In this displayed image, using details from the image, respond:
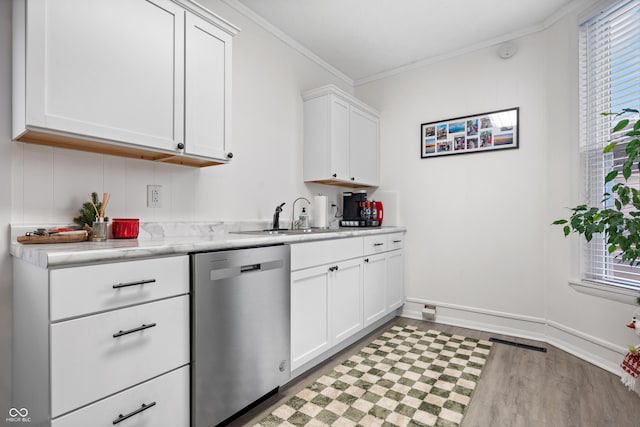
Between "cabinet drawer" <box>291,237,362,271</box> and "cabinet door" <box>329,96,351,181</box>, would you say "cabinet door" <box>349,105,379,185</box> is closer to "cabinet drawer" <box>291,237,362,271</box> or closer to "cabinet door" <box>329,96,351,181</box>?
"cabinet door" <box>329,96,351,181</box>

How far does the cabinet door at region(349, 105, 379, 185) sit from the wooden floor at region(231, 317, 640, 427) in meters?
1.69

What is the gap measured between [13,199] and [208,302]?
98cm

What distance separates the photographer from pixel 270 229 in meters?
2.71

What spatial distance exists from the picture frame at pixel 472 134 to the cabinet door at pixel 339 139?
0.82m

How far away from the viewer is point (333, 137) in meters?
3.02

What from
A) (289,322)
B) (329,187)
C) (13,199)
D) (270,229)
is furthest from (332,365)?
(13,199)

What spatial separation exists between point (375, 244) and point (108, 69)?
7.17ft

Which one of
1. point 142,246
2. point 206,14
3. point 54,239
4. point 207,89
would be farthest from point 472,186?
point 54,239

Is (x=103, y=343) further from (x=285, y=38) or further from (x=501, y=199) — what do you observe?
(x=501, y=199)

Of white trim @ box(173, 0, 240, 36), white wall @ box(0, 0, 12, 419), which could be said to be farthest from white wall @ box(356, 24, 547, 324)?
white wall @ box(0, 0, 12, 419)

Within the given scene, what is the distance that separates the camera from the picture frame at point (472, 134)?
2953mm

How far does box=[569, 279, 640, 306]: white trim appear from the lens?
7.00 feet

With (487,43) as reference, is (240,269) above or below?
below

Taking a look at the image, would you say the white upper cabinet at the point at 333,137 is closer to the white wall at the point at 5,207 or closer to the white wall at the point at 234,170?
the white wall at the point at 234,170
